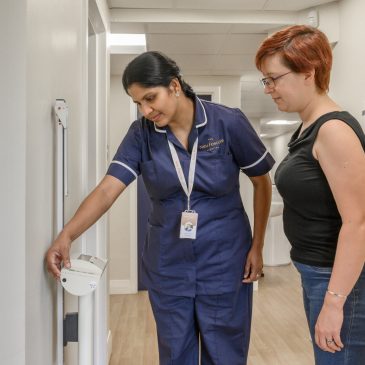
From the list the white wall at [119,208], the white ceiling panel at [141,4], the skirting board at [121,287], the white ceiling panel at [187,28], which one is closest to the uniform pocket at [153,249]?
the white ceiling panel at [141,4]

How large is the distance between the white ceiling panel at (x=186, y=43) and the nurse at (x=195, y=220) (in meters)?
1.53

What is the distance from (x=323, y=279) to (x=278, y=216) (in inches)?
150

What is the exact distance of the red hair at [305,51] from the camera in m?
0.89

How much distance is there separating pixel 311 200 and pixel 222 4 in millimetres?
1658

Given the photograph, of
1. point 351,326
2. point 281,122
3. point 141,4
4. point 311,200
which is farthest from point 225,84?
point 281,122

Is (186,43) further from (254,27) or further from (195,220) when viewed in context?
(195,220)

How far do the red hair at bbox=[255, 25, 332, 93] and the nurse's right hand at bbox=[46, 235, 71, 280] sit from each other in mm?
654

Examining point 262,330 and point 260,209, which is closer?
point 260,209

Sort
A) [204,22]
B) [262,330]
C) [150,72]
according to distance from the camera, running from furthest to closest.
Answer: [262,330], [204,22], [150,72]

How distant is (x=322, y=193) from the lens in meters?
0.87

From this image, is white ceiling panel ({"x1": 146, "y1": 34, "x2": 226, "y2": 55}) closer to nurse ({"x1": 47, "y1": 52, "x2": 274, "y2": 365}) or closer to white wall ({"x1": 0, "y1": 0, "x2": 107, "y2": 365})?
Result: nurse ({"x1": 47, "y1": 52, "x2": 274, "y2": 365})

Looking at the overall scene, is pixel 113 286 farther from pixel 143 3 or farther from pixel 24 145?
pixel 24 145

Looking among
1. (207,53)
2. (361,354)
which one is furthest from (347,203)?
(207,53)

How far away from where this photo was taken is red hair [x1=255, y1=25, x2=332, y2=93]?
89 centimetres
